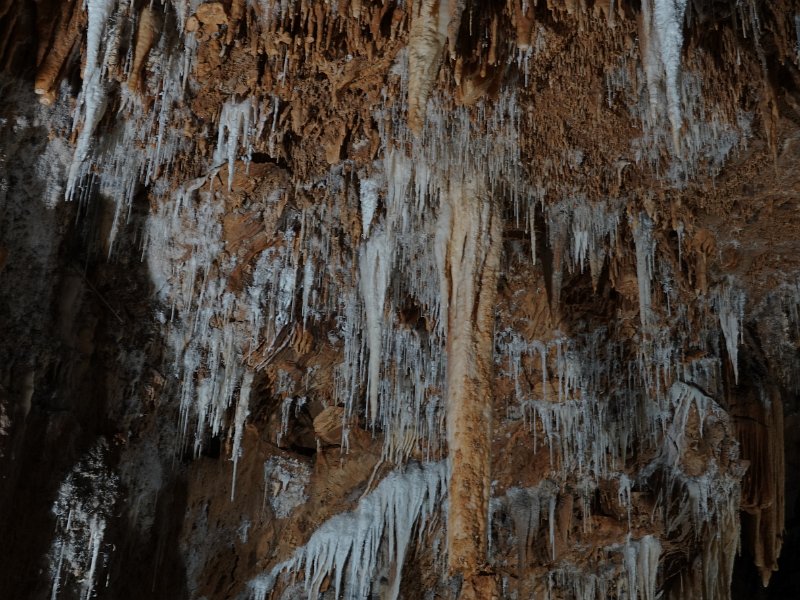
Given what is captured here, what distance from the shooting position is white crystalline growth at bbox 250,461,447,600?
24.1 ft

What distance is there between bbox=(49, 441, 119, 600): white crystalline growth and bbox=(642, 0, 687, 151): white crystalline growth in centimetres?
426

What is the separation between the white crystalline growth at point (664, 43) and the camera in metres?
3.69

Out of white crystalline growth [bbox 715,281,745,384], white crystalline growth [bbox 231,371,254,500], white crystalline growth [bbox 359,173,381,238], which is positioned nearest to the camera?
white crystalline growth [bbox 359,173,381,238]

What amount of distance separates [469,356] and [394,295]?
73.2 inches

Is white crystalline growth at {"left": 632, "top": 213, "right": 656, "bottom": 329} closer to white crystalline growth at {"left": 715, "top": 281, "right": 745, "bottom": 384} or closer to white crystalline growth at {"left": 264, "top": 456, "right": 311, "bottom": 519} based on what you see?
white crystalline growth at {"left": 715, "top": 281, "right": 745, "bottom": 384}

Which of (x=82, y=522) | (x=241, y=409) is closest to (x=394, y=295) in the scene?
(x=241, y=409)

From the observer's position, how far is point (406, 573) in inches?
321

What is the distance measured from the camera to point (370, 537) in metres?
7.56

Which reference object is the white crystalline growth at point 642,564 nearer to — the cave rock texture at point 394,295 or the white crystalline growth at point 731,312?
the cave rock texture at point 394,295

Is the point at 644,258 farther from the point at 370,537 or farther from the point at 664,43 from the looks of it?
the point at 370,537

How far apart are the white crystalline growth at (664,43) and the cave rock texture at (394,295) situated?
1 cm

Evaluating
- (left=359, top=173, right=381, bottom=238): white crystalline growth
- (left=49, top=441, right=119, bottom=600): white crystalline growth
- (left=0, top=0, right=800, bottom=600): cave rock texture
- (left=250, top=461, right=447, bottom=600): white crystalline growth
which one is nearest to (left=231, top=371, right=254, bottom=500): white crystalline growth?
(left=0, top=0, right=800, bottom=600): cave rock texture

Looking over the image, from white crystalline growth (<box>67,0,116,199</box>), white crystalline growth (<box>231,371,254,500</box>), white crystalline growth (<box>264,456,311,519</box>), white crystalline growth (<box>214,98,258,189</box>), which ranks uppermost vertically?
white crystalline growth (<box>214,98,258,189</box>)

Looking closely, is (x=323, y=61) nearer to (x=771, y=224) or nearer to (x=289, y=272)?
(x=289, y=272)
